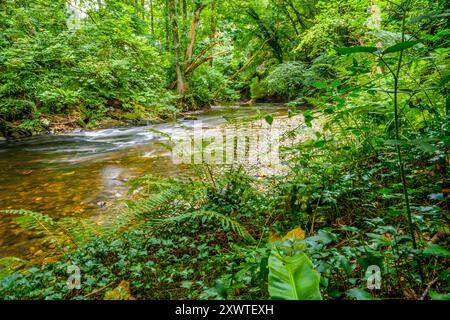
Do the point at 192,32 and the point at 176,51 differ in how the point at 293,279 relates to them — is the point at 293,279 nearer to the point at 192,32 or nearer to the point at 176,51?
the point at 176,51

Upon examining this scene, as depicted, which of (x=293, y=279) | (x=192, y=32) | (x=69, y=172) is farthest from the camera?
(x=192, y=32)

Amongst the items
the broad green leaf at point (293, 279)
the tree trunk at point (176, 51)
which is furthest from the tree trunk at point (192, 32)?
the broad green leaf at point (293, 279)

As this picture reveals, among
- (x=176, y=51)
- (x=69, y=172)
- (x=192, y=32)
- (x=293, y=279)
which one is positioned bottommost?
(x=69, y=172)

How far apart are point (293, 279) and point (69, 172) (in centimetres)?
595

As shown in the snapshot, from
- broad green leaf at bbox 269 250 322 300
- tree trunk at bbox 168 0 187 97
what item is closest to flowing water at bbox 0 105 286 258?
broad green leaf at bbox 269 250 322 300

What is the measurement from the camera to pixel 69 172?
5.73 meters

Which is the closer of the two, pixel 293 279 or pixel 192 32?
pixel 293 279

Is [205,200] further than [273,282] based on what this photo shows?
Yes

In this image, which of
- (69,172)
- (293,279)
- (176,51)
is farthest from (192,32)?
(293,279)

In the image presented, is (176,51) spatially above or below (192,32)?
below

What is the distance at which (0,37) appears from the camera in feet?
32.0

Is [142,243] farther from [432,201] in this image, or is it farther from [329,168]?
[432,201]
